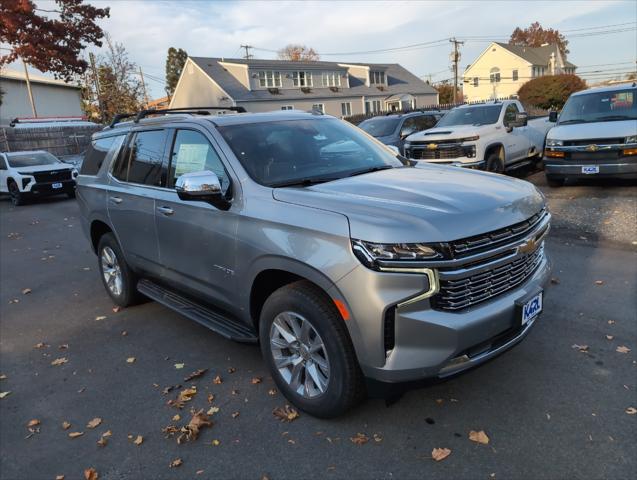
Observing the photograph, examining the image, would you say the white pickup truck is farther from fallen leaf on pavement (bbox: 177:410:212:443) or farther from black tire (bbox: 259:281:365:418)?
fallen leaf on pavement (bbox: 177:410:212:443)

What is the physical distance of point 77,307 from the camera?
5.78m

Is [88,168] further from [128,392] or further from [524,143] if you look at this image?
[524,143]

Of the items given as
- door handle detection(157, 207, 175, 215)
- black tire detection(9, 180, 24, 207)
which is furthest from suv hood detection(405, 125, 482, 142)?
black tire detection(9, 180, 24, 207)

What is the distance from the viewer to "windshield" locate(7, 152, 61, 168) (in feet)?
53.7

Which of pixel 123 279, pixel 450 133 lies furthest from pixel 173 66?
pixel 123 279

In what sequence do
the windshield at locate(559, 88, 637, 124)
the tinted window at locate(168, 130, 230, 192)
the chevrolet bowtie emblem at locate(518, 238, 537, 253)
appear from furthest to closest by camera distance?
1. the windshield at locate(559, 88, 637, 124)
2. the tinted window at locate(168, 130, 230, 192)
3. the chevrolet bowtie emblem at locate(518, 238, 537, 253)

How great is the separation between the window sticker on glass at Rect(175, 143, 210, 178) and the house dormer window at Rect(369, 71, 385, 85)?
48.2 metres

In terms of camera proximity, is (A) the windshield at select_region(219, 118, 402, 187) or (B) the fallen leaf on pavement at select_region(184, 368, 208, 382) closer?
(A) the windshield at select_region(219, 118, 402, 187)

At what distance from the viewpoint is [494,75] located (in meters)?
66.6

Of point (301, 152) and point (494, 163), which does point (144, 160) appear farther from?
point (494, 163)

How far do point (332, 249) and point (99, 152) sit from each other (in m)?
3.95

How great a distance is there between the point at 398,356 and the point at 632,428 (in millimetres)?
1505

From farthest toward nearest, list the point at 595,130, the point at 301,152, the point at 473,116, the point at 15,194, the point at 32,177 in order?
the point at 15,194 < the point at 32,177 < the point at 473,116 < the point at 595,130 < the point at 301,152

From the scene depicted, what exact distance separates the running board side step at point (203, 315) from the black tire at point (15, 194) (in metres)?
13.2
